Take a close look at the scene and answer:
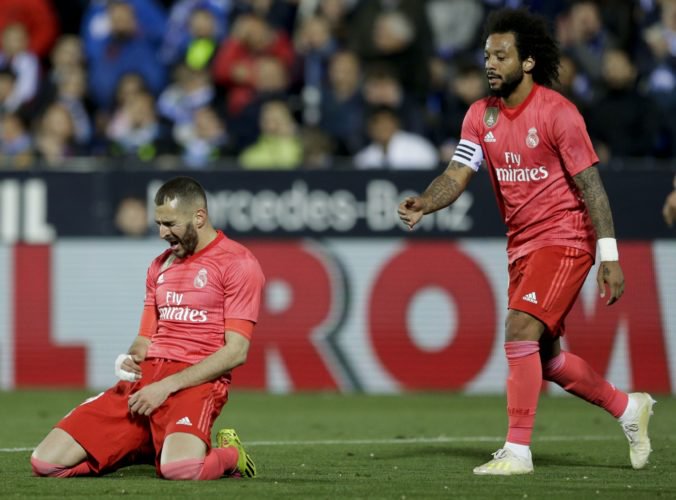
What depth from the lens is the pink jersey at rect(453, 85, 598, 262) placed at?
8.04m

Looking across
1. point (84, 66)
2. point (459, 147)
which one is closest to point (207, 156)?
point (84, 66)

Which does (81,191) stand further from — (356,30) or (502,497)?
(502,497)

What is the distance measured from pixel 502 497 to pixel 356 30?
10333mm

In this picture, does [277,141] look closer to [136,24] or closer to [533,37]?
[136,24]

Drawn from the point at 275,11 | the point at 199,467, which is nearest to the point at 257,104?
the point at 275,11

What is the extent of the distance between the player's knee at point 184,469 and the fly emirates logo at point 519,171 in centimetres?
241

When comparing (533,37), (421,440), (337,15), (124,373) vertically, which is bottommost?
(421,440)

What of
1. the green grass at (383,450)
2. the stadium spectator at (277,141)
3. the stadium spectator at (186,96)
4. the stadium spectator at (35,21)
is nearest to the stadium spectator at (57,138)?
the stadium spectator at (186,96)

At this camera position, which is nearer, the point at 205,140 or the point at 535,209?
the point at 535,209

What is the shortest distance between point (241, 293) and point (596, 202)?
2015mm

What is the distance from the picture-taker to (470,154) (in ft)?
27.9

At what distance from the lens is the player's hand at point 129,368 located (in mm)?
7887

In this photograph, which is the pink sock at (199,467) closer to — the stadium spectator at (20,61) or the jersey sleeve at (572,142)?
the jersey sleeve at (572,142)

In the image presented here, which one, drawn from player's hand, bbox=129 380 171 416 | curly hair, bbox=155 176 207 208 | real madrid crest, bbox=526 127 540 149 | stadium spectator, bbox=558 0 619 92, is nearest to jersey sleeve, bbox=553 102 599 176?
real madrid crest, bbox=526 127 540 149
